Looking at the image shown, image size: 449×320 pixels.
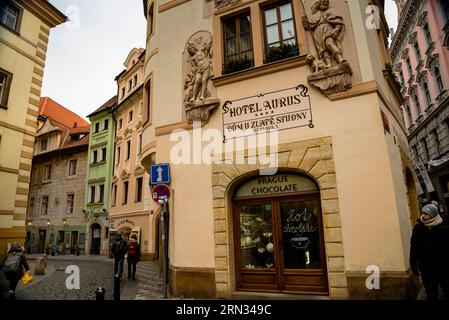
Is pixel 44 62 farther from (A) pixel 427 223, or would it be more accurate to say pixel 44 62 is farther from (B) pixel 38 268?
(A) pixel 427 223

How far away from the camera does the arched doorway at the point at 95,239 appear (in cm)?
2658

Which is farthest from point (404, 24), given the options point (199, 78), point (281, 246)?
point (281, 246)

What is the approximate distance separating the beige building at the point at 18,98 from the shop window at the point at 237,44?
820 centimetres

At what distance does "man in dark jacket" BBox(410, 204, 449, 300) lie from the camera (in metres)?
4.84

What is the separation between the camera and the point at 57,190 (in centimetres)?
3064

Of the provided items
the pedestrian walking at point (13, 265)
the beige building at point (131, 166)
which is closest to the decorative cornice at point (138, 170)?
the beige building at point (131, 166)

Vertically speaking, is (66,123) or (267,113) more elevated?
(66,123)

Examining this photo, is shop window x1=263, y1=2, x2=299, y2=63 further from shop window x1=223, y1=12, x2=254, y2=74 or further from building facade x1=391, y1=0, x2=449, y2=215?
building facade x1=391, y1=0, x2=449, y2=215

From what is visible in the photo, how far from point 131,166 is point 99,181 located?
556 cm

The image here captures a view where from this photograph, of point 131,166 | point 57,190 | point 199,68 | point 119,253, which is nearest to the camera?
point 199,68

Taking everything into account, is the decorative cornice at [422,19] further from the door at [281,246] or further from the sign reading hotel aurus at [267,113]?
the door at [281,246]

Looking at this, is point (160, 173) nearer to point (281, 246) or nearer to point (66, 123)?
point (281, 246)

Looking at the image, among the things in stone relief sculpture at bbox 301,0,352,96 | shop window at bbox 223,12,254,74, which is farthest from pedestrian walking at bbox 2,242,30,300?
stone relief sculpture at bbox 301,0,352,96
